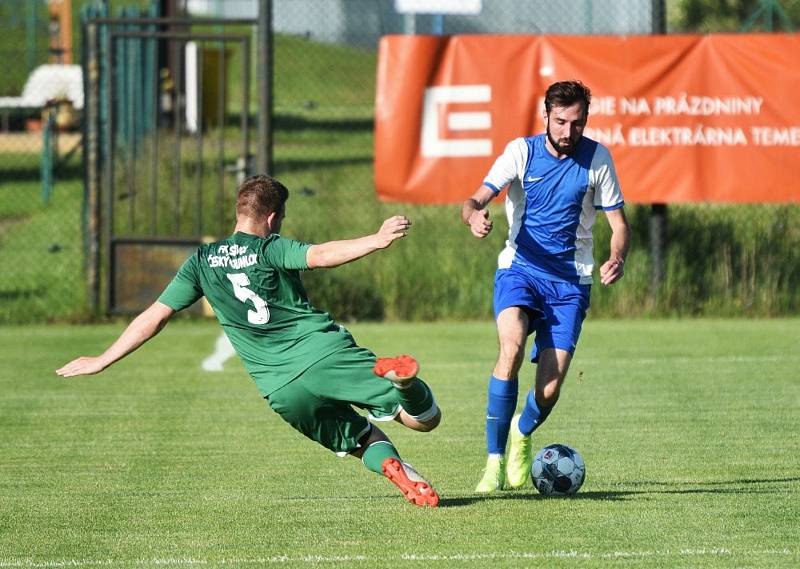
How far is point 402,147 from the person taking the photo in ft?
47.3

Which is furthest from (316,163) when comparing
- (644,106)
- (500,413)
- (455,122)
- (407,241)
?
(500,413)

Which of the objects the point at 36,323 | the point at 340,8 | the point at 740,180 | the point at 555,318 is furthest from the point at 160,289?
the point at 555,318

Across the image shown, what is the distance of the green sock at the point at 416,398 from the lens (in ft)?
20.4

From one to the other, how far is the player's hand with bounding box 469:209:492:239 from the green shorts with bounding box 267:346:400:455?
2.44 feet

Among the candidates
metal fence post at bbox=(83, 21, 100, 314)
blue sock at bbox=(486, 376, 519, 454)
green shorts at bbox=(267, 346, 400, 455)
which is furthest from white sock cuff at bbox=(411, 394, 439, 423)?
metal fence post at bbox=(83, 21, 100, 314)

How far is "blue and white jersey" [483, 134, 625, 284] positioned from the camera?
7289mm

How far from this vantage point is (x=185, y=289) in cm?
648

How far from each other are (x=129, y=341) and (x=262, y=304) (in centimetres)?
65

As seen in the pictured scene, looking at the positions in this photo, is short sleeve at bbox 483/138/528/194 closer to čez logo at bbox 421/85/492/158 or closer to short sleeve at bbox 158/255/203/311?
short sleeve at bbox 158/255/203/311

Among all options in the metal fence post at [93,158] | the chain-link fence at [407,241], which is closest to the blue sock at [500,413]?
the chain-link fence at [407,241]

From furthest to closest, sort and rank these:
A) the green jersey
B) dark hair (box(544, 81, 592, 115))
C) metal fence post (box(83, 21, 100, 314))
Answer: metal fence post (box(83, 21, 100, 314)) → dark hair (box(544, 81, 592, 115)) → the green jersey

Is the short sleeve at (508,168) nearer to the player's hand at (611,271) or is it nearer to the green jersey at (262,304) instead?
the player's hand at (611,271)

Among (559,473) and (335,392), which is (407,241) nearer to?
(559,473)

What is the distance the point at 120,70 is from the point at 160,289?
21.9 ft
